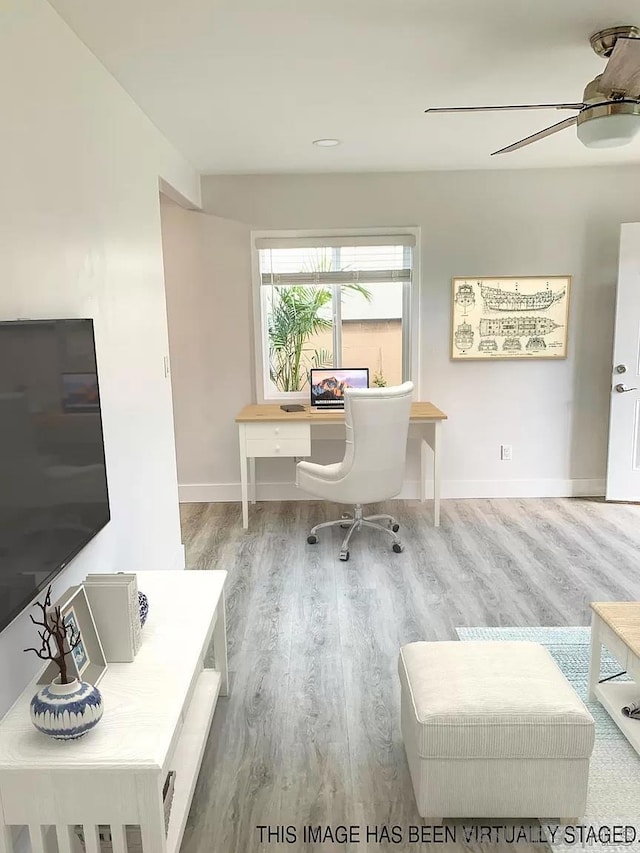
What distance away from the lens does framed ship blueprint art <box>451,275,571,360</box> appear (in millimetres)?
4789

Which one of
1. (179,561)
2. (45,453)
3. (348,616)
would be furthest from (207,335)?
(45,453)

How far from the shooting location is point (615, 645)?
2.18 metres

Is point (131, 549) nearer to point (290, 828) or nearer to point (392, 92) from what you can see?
point (290, 828)

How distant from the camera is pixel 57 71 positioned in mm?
2057

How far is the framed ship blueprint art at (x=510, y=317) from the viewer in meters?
4.79

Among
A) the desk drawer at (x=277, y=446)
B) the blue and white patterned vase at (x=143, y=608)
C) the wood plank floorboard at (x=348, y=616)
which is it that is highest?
the desk drawer at (x=277, y=446)

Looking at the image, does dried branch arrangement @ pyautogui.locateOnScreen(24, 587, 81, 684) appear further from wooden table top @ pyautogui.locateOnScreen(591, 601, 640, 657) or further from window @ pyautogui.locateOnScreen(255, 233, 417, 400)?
window @ pyautogui.locateOnScreen(255, 233, 417, 400)

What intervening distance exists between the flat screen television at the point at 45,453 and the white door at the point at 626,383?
3758mm

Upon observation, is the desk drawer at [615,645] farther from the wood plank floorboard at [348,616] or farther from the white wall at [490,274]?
the white wall at [490,274]

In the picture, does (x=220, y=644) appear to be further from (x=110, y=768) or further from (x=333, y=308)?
(x=333, y=308)

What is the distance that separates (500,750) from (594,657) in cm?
77

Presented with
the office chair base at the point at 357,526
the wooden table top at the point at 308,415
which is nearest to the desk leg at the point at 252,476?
the wooden table top at the point at 308,415

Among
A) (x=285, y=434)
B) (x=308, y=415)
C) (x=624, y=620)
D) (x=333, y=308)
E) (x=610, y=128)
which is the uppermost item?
(x=610, y=128)

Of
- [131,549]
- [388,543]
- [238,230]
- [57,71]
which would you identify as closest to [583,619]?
[388,543]
